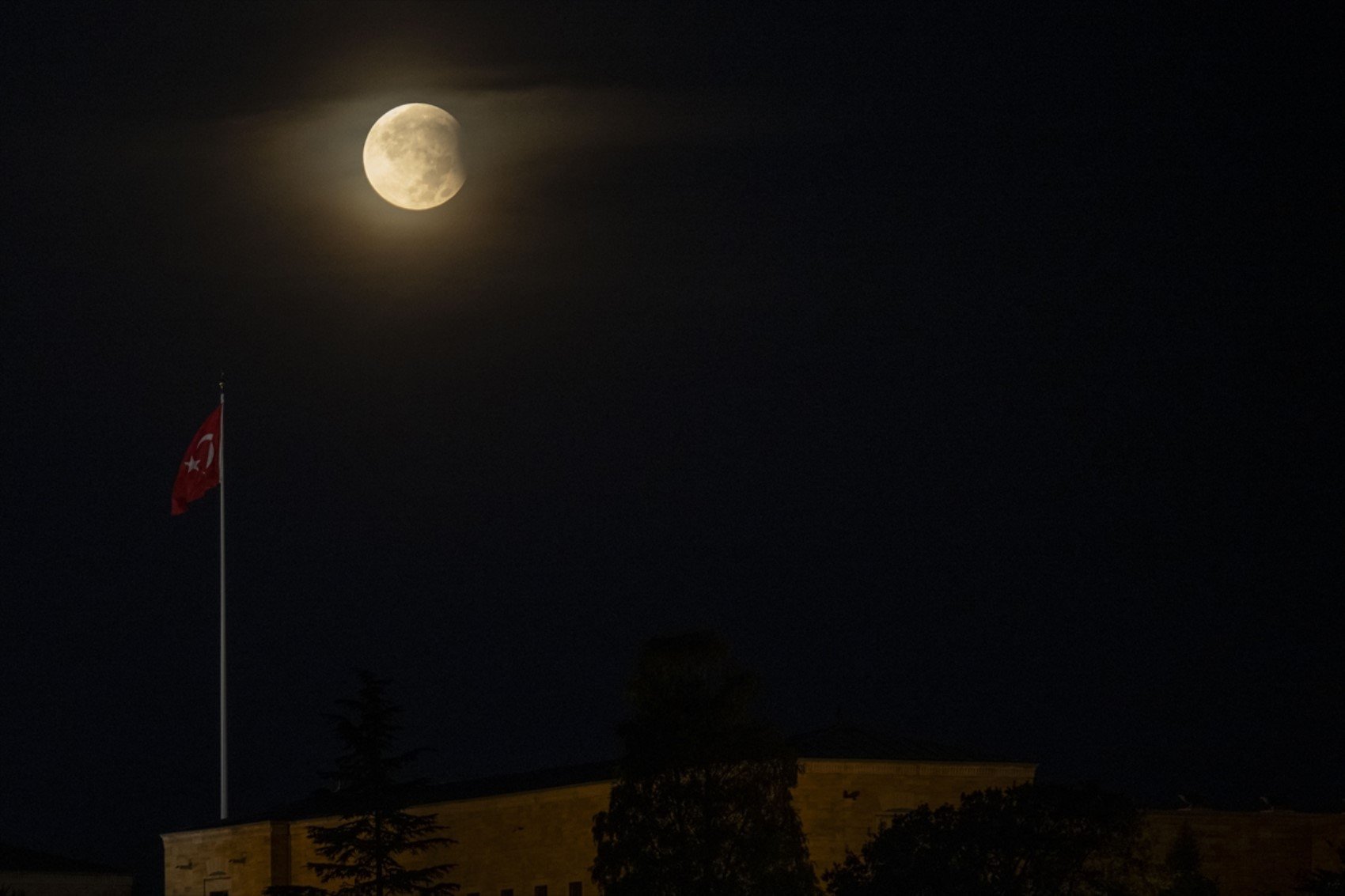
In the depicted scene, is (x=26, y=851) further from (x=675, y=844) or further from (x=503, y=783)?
(x=675, y=844)

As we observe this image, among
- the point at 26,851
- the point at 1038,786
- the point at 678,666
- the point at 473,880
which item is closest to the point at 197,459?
the point at 26,851

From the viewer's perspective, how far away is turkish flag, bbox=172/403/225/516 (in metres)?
59.4

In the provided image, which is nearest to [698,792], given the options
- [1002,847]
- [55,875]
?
[1002,847]

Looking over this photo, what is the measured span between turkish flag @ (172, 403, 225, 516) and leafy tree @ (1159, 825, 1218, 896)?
88.7 feet

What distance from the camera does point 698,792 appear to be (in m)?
40.0

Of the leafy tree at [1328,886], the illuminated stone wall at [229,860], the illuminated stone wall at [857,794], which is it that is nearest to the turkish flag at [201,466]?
the illuminated stone wall at [229,860]

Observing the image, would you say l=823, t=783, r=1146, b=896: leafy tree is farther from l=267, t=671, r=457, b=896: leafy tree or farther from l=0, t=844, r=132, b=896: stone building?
l=0, t=844, r=132, b=896: stone building

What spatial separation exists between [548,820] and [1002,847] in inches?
669

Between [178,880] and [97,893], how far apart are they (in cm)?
241

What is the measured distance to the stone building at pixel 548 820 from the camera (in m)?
47.8

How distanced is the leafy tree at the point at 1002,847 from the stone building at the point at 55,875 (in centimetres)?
2450

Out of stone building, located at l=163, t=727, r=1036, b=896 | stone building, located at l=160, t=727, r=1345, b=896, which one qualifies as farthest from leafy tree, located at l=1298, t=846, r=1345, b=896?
stone building, located at l=160, t=727, r=1345, b=896

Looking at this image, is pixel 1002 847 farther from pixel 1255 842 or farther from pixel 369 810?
pixel 1255 842

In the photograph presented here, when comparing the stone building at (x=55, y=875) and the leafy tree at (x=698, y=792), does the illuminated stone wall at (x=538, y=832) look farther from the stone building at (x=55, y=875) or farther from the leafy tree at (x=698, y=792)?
the leafy tree at (x=698, y=792)
